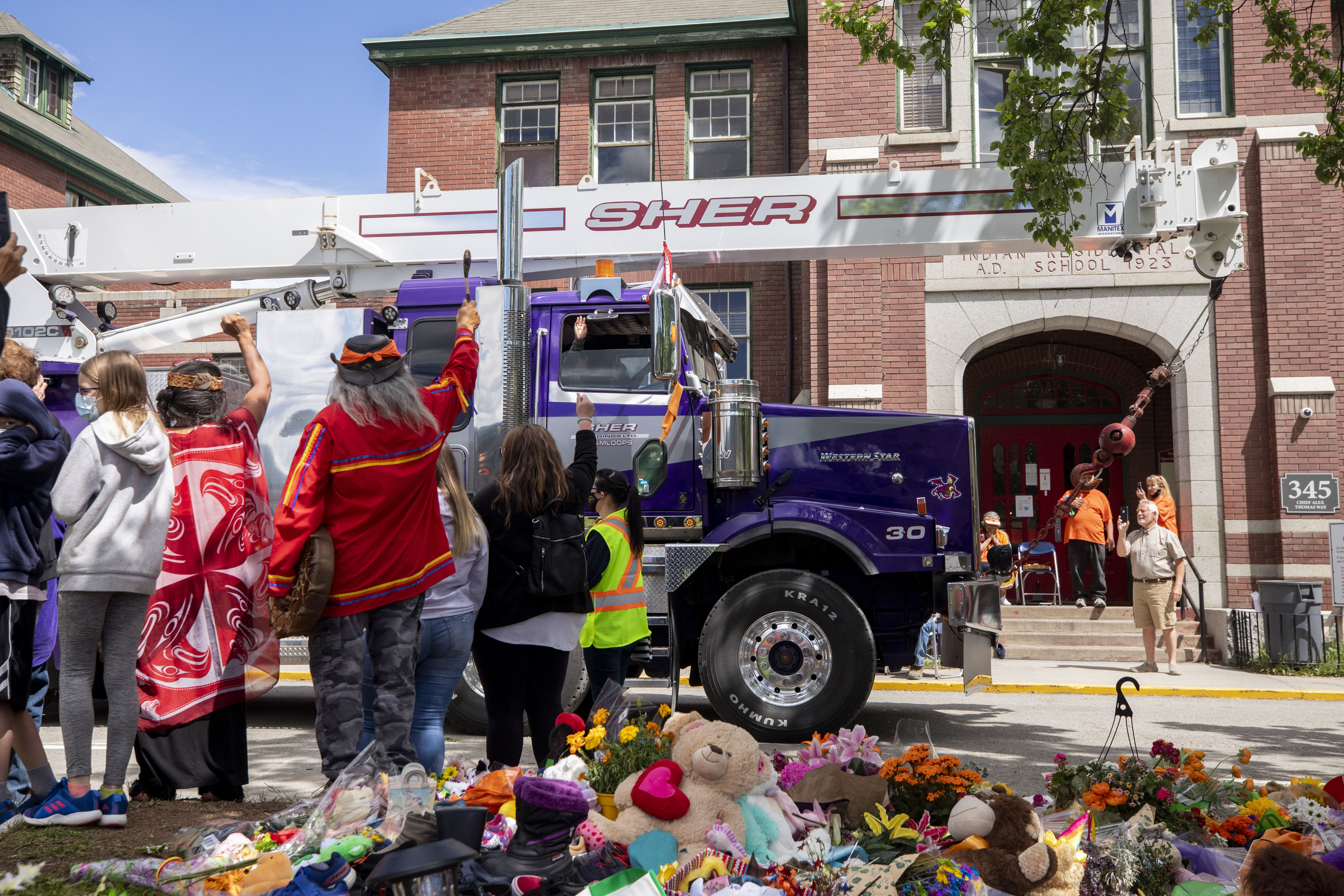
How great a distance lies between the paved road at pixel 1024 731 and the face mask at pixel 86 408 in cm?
229

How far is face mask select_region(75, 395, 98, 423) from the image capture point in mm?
7246

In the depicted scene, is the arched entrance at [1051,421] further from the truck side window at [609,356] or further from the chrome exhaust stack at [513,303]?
the chrome exhaust stack at [513,303]

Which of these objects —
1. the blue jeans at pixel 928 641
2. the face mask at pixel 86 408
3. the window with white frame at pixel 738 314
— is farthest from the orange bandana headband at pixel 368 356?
the window with white frame at pixel 738 314

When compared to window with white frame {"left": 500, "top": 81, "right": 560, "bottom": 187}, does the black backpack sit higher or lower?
lower

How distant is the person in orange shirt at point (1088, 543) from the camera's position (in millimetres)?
13375

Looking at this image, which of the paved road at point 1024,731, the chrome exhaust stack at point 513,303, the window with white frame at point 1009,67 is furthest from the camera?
the window with white frame at point 1009,67

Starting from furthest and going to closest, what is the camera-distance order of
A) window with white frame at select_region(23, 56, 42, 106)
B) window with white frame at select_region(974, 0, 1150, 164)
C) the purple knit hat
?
window with white frame at select_region(23, 56, 42, 106)
window with white frame at select_region(974, 0, 1150, 164)
the purple knit hat

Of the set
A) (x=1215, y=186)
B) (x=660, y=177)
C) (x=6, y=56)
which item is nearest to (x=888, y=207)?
(x=1215, y=186)

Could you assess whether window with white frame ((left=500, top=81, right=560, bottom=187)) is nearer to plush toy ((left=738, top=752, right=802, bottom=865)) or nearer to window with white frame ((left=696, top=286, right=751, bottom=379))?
window with white frame ((left=696, top=286, right=751, bottom=379))

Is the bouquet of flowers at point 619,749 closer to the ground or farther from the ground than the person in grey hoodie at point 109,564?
closer to the ground

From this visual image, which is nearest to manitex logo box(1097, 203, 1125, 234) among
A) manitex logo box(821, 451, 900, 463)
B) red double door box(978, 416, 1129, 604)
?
manitex logo box(821, 451, 900, 463)

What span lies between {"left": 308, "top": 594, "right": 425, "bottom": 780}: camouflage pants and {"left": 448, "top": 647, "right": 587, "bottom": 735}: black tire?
286 centimetres

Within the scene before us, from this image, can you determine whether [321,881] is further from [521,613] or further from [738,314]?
[738,314]

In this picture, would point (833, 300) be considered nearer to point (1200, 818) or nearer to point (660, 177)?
point (660, 177)
